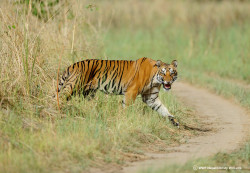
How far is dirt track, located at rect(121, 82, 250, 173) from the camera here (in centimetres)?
568

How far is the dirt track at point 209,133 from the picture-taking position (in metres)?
5.68

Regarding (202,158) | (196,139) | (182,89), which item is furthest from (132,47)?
(202,158)

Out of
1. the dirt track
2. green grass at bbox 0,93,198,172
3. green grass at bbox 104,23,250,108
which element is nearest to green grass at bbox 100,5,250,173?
green grass at bbox 104,23,250,108

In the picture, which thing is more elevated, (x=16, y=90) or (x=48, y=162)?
(x=16, y=90)

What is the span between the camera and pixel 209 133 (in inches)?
285

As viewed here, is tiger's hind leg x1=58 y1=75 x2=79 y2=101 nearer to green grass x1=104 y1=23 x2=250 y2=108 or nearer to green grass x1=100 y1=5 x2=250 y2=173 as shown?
green grass x1=100 y1=5 x2=250 y2=173

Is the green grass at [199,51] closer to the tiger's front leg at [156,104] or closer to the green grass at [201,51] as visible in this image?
the green grass at [201,51]

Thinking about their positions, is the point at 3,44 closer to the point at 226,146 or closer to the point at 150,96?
the point at 150,96

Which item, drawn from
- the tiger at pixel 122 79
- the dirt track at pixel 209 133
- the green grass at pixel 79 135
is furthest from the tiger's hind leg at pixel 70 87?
the dirt track at pixel 209 133

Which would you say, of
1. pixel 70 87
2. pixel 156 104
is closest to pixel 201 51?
pixel 156 104

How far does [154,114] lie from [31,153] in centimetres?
265

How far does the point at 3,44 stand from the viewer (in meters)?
7.06

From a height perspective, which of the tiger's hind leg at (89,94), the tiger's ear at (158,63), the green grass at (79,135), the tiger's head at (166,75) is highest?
the tiger's ear at (158,63)

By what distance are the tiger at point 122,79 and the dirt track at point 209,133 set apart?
0.81m
